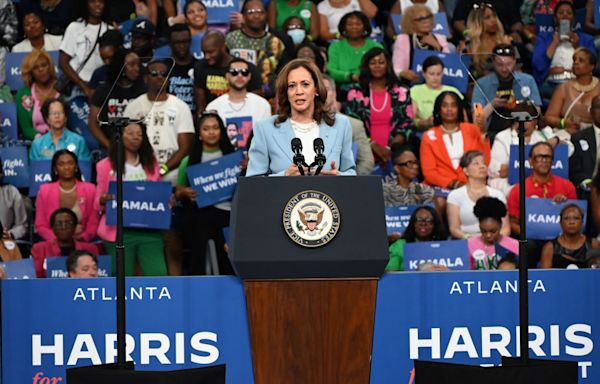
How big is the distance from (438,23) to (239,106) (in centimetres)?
254

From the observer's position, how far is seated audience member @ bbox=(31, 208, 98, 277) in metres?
8.76

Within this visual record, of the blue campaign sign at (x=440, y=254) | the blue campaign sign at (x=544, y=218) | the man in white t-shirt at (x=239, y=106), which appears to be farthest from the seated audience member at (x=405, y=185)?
the man in white t-shirt at (x=239, y=106)

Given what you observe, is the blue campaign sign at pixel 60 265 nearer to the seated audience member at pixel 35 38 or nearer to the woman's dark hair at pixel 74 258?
the woman's dark hair at pixel 74 258

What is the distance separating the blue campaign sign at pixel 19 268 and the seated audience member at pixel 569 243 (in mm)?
3523

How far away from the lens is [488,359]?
5395 mm

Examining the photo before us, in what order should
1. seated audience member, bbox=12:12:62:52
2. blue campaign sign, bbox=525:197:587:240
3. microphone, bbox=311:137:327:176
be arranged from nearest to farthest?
microphone, bbox=311:137:327:176, blue campaign sign, bbox=525:197:587:240, seated audience member, bbox=12:12:62:52

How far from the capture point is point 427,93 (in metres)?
9.92

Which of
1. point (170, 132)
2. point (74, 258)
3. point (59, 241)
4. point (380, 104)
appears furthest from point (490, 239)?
point (59, 241)

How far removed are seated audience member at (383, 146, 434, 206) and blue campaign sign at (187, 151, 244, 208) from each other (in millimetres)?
1179

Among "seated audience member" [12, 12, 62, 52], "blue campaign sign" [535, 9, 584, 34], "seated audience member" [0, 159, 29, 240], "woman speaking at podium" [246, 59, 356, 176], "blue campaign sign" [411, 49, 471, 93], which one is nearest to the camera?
"woman speaking at podium" [246, 59, 356, 176]

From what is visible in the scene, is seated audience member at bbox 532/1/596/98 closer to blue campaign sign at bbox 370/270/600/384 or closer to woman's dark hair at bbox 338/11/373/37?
woman's dark hair at bbox 338/11/373/37

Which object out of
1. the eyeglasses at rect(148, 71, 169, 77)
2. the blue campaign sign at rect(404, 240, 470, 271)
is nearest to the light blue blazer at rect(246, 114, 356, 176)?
the eyeglasses at rect(148, 71, 169, 77)

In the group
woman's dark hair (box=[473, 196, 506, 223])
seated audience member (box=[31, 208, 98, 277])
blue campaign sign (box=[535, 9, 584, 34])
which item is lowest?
seated audience member (box=[31, 208, 98, 277])

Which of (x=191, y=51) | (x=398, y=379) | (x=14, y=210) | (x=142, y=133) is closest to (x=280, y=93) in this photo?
(x=398, y=379)
